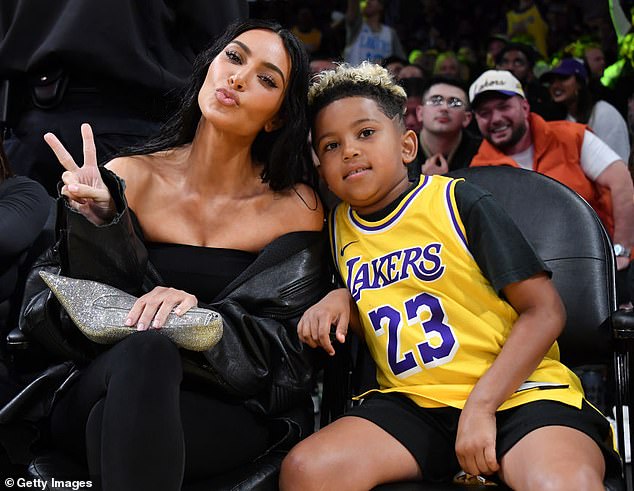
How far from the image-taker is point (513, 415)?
1.83 meters

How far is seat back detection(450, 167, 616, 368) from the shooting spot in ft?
6.95

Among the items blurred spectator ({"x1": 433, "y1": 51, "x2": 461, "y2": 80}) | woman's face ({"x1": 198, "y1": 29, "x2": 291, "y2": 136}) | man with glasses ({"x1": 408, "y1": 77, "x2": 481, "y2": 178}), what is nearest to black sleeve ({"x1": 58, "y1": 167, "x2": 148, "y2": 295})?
woman's face ({"x1": 198, "y1": 29, "x2": 291, "y2": 136})

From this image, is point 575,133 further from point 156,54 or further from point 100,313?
point 100,313

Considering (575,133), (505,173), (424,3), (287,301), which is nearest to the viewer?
(287,301)

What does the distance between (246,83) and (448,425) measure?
858mm

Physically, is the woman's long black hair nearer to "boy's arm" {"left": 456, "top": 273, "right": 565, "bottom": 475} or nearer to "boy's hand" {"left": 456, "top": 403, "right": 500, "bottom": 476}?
"boy's arm" {"left": 456, "top": 273, "right": 565, "bottom": 475}

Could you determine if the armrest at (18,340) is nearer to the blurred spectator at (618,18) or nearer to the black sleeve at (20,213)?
the black sleeve at (20,213)

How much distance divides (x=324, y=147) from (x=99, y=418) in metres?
0.83

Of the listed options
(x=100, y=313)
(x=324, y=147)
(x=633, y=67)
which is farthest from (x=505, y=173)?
(x=633, y=67)

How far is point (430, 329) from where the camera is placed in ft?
6.37

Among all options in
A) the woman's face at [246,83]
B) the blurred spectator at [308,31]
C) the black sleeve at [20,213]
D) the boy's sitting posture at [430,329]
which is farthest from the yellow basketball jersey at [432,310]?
the blurred spectator at [308,31]

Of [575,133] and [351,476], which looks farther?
[575,133]

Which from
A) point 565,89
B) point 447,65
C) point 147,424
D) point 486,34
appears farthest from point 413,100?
point 486,34

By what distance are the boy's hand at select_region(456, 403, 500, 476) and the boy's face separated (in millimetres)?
556
